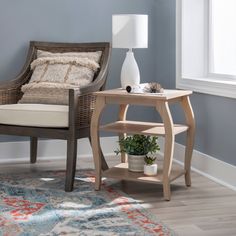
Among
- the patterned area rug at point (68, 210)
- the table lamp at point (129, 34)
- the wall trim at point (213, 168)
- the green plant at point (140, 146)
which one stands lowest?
the patterned area rug at point (68, 210)

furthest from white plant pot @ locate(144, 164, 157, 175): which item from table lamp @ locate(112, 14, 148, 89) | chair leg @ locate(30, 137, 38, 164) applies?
chair leg @ locate(30, 137, 38, 164)

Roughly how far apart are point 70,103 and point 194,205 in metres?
0.94

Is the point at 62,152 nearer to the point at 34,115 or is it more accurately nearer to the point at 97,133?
the point at 34,115

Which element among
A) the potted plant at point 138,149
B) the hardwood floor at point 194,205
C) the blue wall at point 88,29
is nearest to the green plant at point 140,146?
the potted plant at point 138,149

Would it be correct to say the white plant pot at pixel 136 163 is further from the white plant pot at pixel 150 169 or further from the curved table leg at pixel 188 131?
the curved table leg at pixel 188 131

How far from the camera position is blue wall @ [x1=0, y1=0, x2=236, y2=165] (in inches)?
164

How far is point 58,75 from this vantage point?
12.7 ft

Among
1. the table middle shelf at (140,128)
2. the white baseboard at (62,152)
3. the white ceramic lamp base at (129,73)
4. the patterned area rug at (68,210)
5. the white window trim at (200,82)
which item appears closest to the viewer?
the patterned area rug at (68,210)

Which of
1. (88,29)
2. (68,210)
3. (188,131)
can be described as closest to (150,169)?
(188,131)

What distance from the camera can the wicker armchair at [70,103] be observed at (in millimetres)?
3350

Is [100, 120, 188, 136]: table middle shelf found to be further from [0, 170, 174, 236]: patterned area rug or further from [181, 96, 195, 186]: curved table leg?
[0, 170, 174, 236]: patterned area rug

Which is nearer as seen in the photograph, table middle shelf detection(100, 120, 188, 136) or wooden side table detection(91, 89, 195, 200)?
wooden side table detection(91, 89, 195, 200)

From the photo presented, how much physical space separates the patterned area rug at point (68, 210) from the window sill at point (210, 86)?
0.86m

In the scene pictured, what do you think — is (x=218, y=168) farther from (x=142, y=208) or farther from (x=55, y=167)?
(x=55, y=167)
